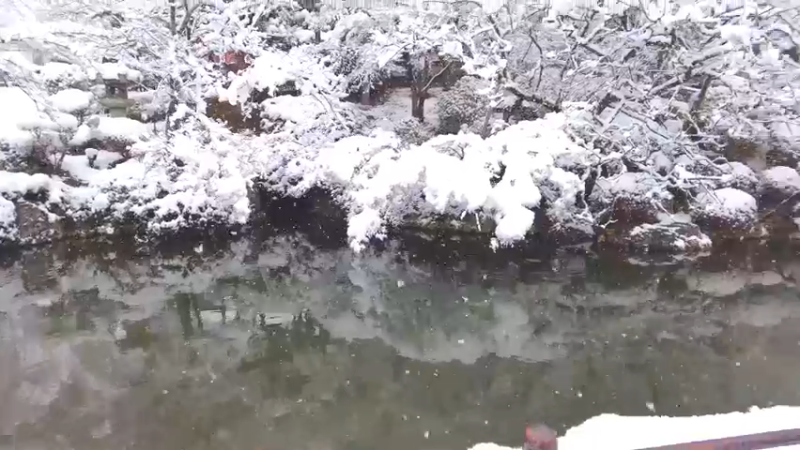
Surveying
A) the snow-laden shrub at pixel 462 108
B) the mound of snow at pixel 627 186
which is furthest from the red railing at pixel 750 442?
the snow-laden shrub at pixel 462 108

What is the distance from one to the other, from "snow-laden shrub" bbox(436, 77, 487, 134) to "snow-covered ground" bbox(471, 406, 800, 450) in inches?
202

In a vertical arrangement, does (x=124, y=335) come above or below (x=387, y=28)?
below

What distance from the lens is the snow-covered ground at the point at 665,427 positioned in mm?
4297

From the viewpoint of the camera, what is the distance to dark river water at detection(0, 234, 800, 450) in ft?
16.3

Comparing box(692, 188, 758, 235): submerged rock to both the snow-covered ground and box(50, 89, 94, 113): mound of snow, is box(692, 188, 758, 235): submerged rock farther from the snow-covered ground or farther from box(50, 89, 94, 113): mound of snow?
box(50, 89, 94, 113): mound of snow

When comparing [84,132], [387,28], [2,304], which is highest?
[387,28]

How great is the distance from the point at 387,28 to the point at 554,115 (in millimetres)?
2801

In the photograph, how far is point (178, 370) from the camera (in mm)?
5613

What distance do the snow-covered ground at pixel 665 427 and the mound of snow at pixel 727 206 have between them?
368cm

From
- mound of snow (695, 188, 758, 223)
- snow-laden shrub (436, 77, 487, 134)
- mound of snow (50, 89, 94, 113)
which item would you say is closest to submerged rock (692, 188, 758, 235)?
mound of snow (695, 188, 758, 223)

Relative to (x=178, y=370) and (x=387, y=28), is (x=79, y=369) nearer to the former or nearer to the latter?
(x=178, y=370)

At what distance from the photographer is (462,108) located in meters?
9.12

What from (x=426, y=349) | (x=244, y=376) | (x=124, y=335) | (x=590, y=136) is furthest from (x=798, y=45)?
(x=124, y=335)

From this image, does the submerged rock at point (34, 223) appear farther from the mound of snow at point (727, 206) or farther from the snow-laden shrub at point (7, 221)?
the mound of snow at point (727, 206)
